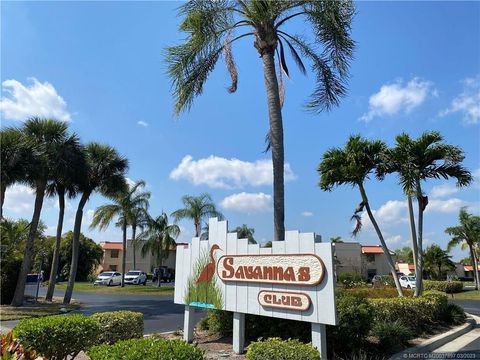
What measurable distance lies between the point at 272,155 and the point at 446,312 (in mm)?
7815

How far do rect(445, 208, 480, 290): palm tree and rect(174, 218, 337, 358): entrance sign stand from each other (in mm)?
39676

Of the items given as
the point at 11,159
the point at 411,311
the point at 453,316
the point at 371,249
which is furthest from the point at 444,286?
the point at 371,249

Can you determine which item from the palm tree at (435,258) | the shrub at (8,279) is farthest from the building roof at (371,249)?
the shrub at (8,279)

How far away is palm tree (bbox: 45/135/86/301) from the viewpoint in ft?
62.8

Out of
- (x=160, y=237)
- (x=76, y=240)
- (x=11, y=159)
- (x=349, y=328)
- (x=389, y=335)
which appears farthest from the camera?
(x=160, y=237)

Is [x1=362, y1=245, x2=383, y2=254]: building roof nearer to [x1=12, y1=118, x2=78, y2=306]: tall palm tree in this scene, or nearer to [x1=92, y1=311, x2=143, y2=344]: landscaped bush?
[x1=12, y1=118, x2=78, y2=306]: tall palm tree

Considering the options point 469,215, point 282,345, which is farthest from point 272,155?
point 469,215

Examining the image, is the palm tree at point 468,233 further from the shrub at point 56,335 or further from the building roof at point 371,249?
the shrub at point 56,335

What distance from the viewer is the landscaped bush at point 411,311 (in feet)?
32.0

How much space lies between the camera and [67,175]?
755 inches

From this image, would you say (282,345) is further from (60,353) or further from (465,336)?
(465,336)

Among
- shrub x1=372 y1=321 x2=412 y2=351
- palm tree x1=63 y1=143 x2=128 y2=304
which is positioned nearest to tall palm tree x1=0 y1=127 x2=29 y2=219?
palm tree x1=63 y1=143 x2=128 y2=304

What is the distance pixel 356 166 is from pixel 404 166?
1609mm

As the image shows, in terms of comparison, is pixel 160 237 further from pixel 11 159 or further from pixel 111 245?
pixel 111 245
